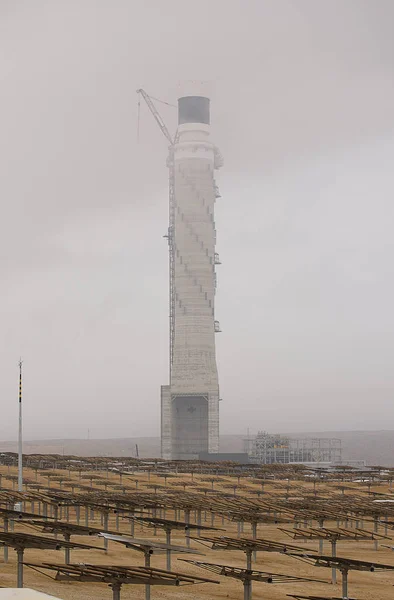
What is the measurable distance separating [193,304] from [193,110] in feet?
109

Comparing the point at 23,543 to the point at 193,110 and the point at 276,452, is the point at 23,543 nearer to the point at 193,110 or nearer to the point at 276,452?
the point at 193,110

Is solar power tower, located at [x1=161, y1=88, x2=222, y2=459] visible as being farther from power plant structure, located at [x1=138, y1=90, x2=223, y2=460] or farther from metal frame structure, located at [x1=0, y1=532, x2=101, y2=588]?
metal frame structure, located at [x1=0, y1=532, x2=101, y2=588]

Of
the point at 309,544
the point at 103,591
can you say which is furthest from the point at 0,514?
the point at 309,544

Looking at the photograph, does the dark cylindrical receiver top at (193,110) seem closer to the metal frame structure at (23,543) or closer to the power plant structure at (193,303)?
the power plant structure at (193,303)

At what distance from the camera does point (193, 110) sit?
151750 mm

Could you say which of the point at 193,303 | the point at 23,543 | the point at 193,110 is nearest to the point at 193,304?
the point at 193,303

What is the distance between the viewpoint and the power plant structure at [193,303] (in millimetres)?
147250

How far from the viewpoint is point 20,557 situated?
32.6 meters

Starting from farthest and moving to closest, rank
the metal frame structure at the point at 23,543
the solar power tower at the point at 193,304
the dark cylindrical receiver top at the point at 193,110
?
the dark cylindrical receiver top at the point at 193,110, the solar power tower at the point at 193,304, the metal frame structure at the point at 23,543

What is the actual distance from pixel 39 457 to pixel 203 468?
2245cm

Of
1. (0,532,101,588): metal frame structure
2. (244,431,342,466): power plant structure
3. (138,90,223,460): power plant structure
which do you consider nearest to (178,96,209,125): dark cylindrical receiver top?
(138,90,223,460): power plant structure

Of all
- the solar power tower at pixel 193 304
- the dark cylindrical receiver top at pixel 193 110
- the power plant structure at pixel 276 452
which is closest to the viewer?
the solar power tower at pixel 193 304

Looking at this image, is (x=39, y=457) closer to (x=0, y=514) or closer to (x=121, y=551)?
(x=121, y=551)

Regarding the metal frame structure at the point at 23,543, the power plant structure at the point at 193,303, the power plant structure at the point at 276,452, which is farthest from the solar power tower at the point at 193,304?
the metal frame structure at the point at 23,543
